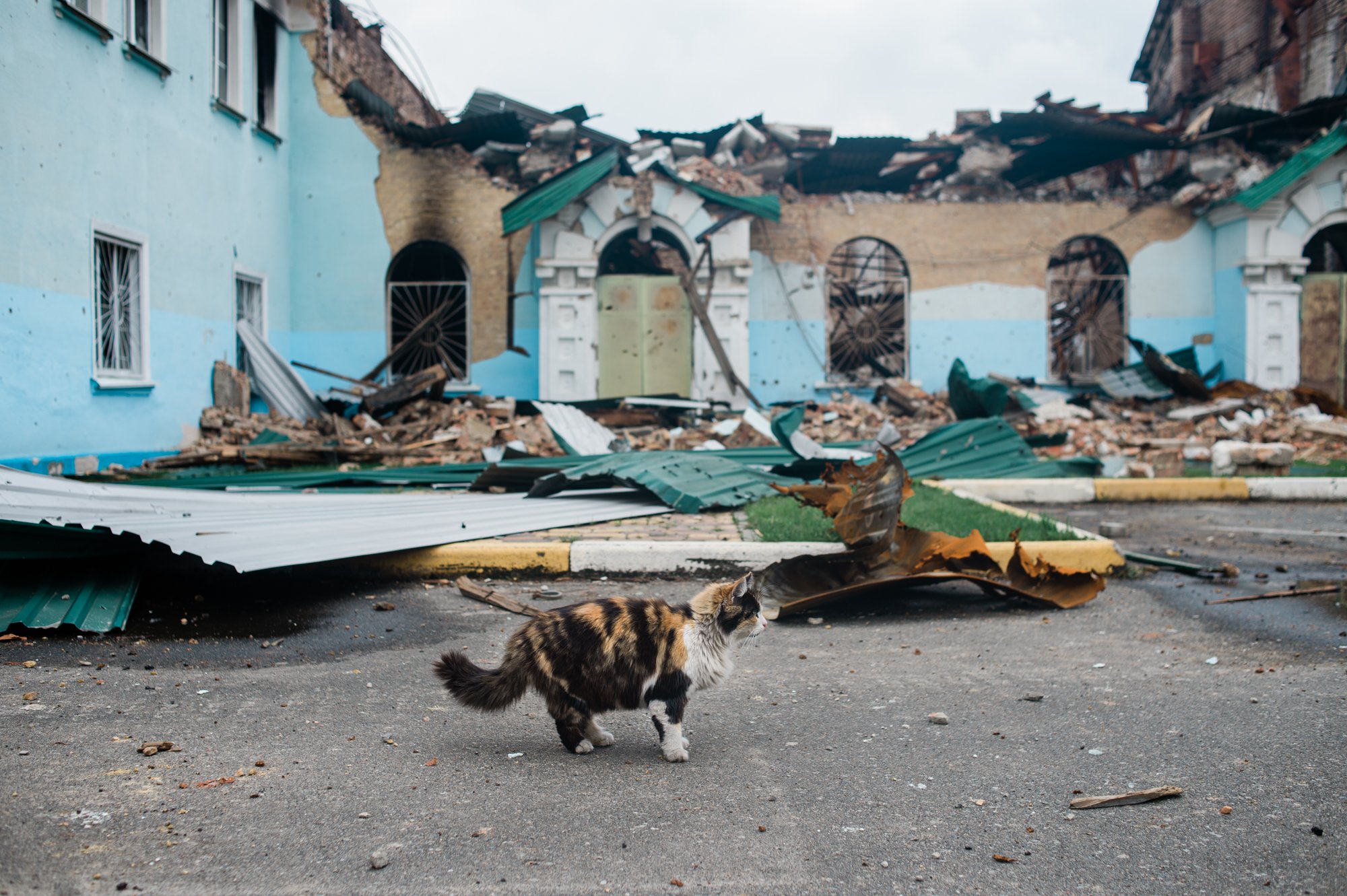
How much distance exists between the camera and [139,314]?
1202 centimetres

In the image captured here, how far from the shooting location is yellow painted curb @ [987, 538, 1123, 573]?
6.02 m

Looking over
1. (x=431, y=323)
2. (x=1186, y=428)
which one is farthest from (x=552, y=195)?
(x=1186, y=428)

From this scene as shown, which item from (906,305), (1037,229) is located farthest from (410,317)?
(1037,229)

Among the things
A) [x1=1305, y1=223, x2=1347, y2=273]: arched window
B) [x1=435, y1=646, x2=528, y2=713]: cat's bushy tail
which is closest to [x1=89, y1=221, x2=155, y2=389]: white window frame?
[x1=435, y1=646, x2=528, y2=713]: cat's bushy tail

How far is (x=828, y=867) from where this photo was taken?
7.78 ft

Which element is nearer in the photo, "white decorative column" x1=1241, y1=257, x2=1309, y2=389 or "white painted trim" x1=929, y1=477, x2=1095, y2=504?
"white painted trim" x1=929, y1=477, x2=1095, y2=504

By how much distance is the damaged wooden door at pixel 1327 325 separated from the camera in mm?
18250

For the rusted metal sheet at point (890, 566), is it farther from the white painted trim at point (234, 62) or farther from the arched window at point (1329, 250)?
the arched window at point (1329, 250)

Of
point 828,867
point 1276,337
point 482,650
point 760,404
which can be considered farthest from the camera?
point 1276,337

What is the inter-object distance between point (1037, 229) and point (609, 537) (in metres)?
15.2

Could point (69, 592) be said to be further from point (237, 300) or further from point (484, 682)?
point (237, 300)

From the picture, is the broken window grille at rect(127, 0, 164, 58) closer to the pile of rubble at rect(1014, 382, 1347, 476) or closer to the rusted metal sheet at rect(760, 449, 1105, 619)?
the rusted metal sheet at rect(760, 449, 1105, 619)

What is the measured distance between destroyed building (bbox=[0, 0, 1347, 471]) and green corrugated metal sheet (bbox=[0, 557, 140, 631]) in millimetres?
8484

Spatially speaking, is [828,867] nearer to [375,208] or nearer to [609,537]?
[609,537]
